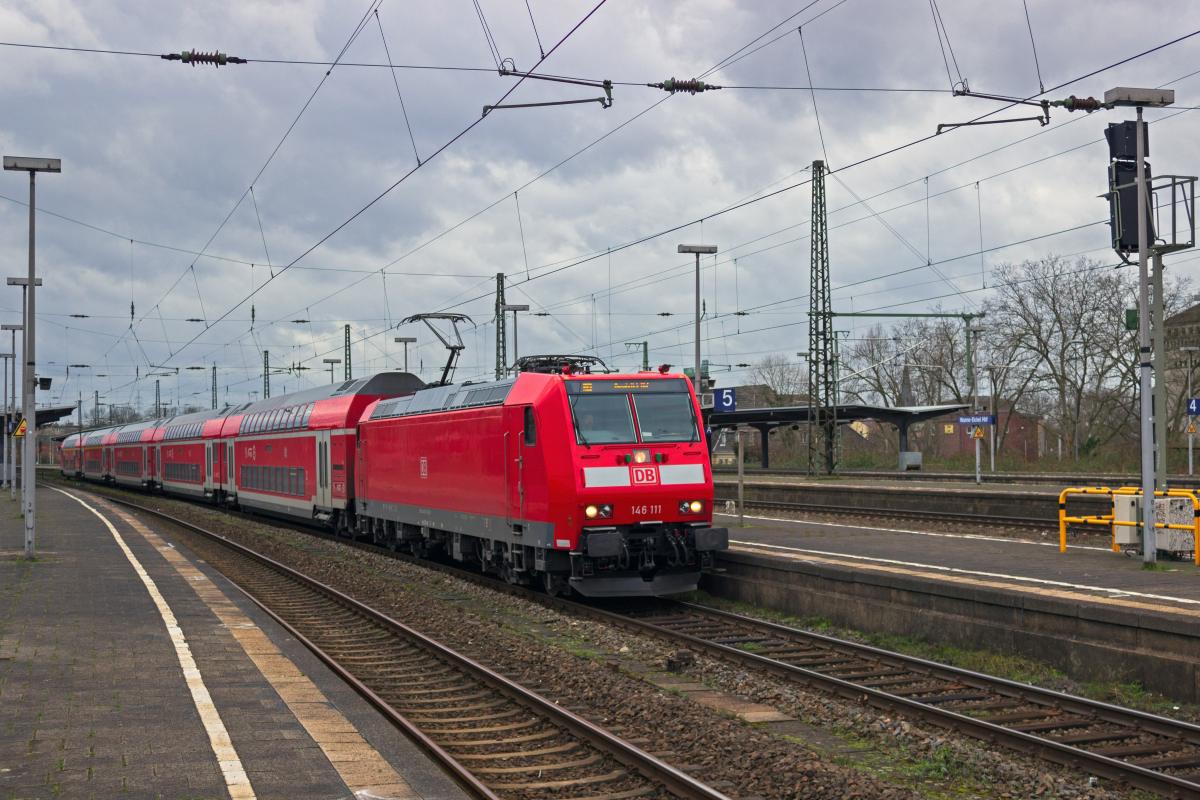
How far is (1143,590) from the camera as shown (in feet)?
42.9

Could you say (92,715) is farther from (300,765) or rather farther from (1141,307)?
(1141,307)

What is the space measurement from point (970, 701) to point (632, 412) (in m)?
7.08

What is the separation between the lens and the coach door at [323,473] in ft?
89.8

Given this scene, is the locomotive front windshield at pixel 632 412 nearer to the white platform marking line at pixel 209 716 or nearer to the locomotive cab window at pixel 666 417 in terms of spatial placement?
the locomotive cab window at pixel 666 417

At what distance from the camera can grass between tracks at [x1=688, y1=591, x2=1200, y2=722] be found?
9.72 meters

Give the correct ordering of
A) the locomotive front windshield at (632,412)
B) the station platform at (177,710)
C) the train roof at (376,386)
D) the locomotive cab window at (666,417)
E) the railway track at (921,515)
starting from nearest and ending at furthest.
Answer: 1. the station platform at (177,710)
2. the locomotive front windshield at (632,412)
3. the locomotive cab window at (666,417)
4. the railway track at (921,515)
5. the train roof at (376,386)

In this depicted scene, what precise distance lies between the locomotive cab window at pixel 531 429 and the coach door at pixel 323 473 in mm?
12498

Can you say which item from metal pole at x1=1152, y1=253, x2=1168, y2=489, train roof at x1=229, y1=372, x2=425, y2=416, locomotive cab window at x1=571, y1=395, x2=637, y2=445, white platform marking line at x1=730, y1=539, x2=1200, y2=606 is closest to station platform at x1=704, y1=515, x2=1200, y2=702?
white platform marking line at x1=730, y1=539, x2=1200, y2=606

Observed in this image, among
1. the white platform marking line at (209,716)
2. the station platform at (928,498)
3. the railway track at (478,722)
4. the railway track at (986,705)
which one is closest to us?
the white platform marking line at (209,716)

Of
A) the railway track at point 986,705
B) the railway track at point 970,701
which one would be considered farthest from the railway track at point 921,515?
the railway track at point 986,705

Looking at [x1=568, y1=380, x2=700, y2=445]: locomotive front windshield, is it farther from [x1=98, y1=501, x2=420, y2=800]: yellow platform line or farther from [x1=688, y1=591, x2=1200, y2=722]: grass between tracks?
[x1=98, y1=501, x2=420, y2=800]: yellow platform line

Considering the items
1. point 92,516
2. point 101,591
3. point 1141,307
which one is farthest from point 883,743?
point 92,516

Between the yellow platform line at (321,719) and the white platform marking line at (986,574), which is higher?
the white platform marking line at (986,574)

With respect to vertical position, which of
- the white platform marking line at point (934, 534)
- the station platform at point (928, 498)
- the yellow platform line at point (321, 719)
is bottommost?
the yellow platform line at point (321, 719)
